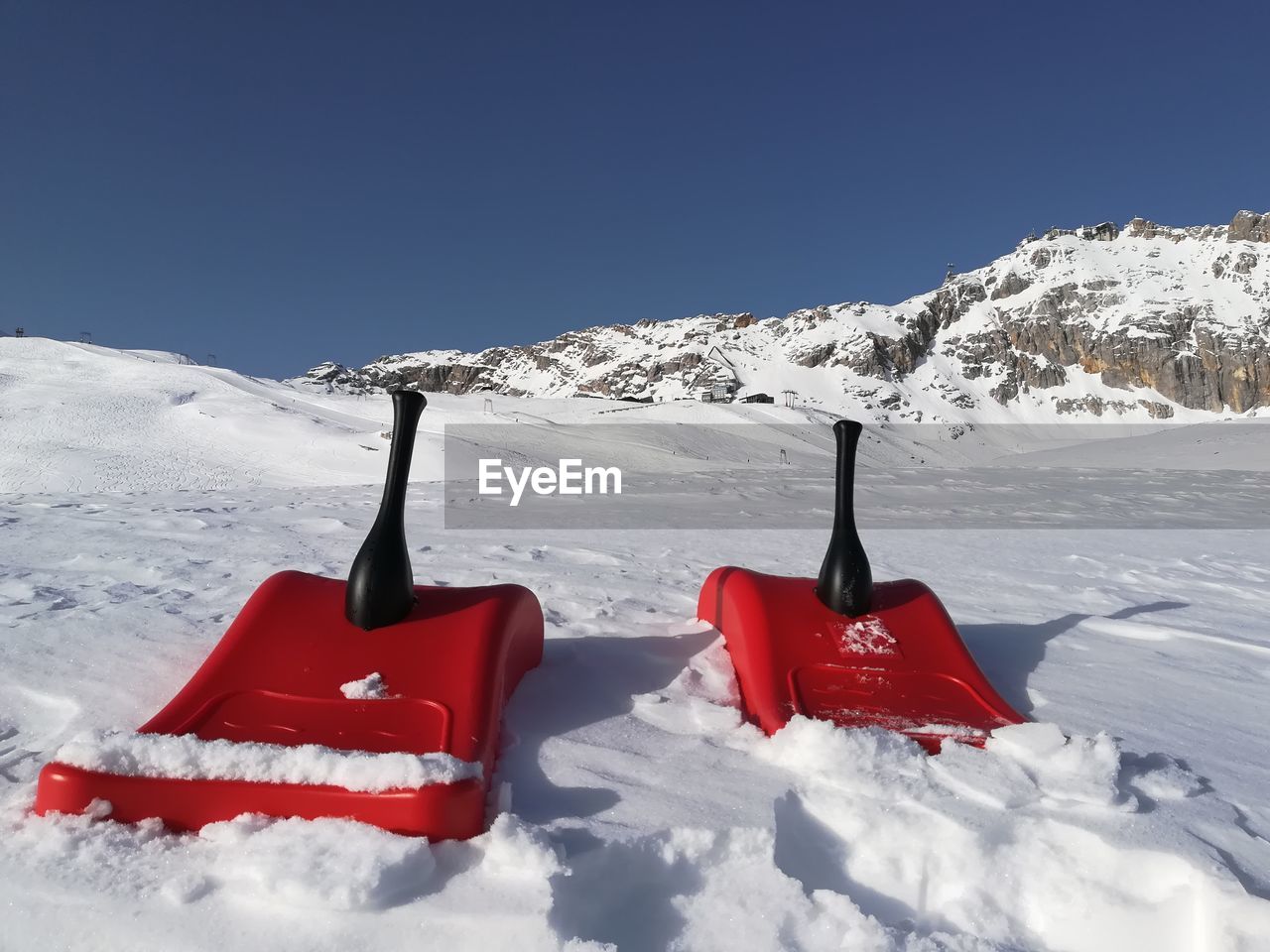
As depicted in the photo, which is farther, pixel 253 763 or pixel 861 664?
pixel 861 664

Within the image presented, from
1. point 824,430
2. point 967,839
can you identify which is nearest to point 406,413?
point 967,839

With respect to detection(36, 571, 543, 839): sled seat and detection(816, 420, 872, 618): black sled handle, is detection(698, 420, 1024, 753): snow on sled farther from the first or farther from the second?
detection(36, 571, 543, 839): sled seat

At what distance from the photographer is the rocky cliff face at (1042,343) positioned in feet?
291

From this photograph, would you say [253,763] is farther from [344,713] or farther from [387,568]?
[387,568]

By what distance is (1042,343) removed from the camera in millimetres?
97938

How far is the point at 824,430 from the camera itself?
37.1 meters

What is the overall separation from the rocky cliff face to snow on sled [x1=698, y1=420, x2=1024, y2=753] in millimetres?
81210

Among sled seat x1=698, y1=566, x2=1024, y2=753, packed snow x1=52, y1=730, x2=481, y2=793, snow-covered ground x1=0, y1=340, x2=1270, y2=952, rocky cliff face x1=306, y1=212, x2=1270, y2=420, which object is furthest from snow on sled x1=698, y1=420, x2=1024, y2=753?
rocky cliff face x1=306, y1=212, x2=1270, y2=420

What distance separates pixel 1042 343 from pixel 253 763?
11258 cm

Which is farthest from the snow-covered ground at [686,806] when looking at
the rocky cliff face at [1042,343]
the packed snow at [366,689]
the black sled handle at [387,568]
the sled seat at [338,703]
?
the rocky cliff face at [1042,343]

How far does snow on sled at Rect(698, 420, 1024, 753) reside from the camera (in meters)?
1.69

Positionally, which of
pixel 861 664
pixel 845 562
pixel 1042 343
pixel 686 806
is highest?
pixel 1042 343

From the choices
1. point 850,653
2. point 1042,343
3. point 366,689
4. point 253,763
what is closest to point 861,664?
point 850,653

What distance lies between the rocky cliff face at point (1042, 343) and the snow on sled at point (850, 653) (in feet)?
266
